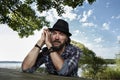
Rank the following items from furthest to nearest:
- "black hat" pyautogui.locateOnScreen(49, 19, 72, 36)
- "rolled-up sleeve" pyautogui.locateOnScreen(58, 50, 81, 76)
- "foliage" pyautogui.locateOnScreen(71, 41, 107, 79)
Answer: "foliage" pyautogui.locateOnScreen(71, 41, 107, 79) → "black hat" pyautogui.locateOnScreen(49, 19, 72, 36) → "rolled-up sleeve" pyautogui.locateOnScreen(58, 50, 81, 76)

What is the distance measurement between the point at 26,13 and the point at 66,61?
42.5 ft

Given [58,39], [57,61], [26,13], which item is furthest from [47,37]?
[26,13]

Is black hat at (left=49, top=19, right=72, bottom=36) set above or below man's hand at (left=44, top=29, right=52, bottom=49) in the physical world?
above

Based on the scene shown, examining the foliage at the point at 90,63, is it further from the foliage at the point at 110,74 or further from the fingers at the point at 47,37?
the fingers at the point at 47,37

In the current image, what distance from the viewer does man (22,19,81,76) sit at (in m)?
4.59

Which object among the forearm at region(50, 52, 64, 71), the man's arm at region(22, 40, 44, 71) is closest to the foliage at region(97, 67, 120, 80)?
the man's arm at region(22, 40, 44, 71)

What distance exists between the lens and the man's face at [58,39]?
495cm

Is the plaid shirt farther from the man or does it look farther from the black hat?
the black hat

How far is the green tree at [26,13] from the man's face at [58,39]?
9.80 metres

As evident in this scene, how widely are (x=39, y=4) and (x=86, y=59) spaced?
24641 millimetres

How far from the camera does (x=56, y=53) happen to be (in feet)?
15.3

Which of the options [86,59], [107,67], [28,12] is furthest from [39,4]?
[107,67]

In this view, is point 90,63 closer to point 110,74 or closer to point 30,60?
point 110,74

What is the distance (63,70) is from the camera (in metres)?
4.51
